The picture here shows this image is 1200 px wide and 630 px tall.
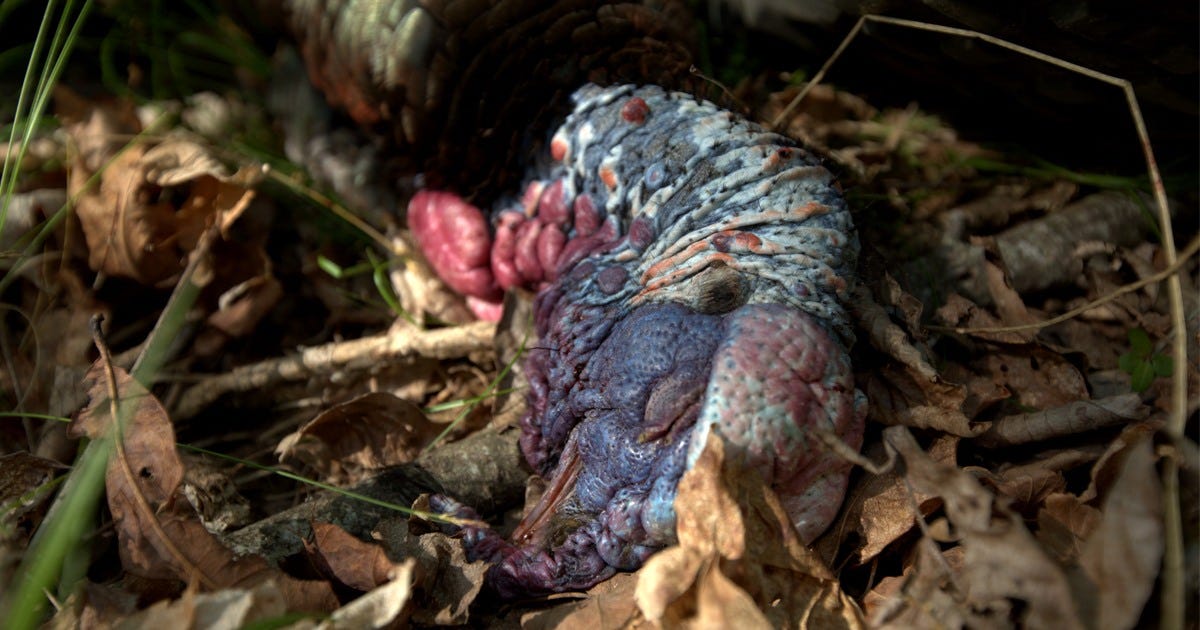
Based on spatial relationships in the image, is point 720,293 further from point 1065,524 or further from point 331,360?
point 331,360

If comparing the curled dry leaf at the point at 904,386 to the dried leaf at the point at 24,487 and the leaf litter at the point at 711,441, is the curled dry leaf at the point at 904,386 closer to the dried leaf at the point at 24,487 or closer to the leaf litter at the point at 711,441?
the leaf litter at the point at 711,441

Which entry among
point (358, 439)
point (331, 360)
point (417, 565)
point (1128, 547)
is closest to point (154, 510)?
point (417, 565)

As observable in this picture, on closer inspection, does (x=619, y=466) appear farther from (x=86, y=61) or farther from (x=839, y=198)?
(x=86, y=61)

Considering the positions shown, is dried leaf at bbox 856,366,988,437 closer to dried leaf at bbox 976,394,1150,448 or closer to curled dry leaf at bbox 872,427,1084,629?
dried leaf at bbox 976,394,1150,448

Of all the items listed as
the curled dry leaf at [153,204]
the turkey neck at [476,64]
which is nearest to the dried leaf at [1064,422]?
the turkey neck at [476,64]

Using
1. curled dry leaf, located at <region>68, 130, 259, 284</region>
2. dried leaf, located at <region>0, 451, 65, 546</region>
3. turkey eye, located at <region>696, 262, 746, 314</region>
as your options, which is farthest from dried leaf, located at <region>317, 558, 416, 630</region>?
curled dry leaf, located at <region>68, 130, 259, 284</region>

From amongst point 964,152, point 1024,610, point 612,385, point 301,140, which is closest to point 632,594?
point 612,385
